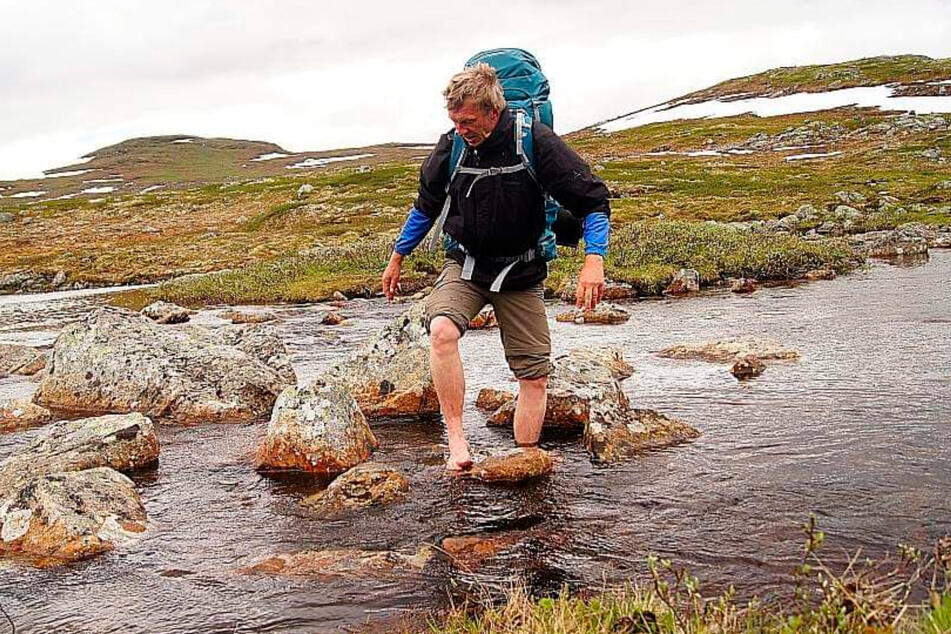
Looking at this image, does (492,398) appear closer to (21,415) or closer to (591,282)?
(591,282)

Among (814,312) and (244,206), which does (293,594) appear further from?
(244,206)

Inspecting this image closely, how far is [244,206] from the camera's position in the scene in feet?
258

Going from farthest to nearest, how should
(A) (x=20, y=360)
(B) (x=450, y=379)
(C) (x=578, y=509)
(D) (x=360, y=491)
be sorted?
(A) (x=20, y=360) < (B) (x=450, y=379) < (D) (x=360, y=491) < (C) (x=578, y=509)

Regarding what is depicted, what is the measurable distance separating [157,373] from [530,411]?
6.02m

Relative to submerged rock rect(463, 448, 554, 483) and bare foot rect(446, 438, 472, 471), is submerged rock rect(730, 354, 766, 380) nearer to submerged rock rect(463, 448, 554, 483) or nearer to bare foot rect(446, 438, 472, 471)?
submerged rock rect(463, 448, 554, 483)

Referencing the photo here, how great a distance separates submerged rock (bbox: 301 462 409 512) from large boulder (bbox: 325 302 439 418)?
11.1ft

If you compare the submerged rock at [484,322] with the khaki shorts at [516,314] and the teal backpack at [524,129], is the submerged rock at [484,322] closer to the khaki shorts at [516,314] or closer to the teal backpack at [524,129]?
the khaki shorts at [516,314]

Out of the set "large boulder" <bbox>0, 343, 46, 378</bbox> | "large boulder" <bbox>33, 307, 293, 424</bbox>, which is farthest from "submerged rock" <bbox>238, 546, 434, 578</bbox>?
"large boulder" <bbox>0, 343, 46, 378</bbox>

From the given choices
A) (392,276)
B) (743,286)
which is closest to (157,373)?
(392,276)

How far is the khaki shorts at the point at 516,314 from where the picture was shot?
27.9ft

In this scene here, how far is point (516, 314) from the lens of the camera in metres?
8.71

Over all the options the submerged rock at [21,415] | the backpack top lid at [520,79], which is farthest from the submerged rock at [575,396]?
the submerged rock at [21,415]

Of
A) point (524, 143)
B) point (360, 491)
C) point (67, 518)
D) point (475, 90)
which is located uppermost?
point (475, 90)

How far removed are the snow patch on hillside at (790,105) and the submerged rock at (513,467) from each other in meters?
101
